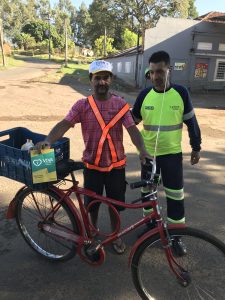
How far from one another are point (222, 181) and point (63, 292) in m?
3.70

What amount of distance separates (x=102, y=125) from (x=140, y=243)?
1.11 metres

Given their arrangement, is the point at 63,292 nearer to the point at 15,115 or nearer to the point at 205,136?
the point at 205,136

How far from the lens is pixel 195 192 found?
5.23 metres

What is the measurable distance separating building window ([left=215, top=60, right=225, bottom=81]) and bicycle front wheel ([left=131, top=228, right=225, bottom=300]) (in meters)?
23.0

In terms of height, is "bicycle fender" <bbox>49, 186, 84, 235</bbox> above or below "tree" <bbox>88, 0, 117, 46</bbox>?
below

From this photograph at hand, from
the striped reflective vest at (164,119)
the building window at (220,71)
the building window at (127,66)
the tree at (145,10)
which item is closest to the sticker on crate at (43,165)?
the striped reflective vest at (164,119)

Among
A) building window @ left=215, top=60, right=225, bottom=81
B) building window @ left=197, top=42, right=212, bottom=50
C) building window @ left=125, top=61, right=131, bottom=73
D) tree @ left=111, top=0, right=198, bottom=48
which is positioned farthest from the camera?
tree @ left=111, top=0, right=198, bottom=48

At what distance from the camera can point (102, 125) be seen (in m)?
3.03

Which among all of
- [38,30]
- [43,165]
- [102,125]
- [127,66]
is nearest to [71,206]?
[43,165]

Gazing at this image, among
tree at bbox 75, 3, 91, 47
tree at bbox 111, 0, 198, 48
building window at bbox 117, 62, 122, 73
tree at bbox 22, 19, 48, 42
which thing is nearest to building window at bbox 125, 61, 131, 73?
building window at bbox 117, 62, 122, 73

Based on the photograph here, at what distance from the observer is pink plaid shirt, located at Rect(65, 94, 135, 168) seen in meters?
3.04

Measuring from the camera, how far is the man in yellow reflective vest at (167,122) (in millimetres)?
3229

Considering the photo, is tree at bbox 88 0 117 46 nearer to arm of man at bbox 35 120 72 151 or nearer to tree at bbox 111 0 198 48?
tree at bbox 111 0 198 48

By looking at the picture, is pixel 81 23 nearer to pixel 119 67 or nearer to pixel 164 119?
pixel 119 67
